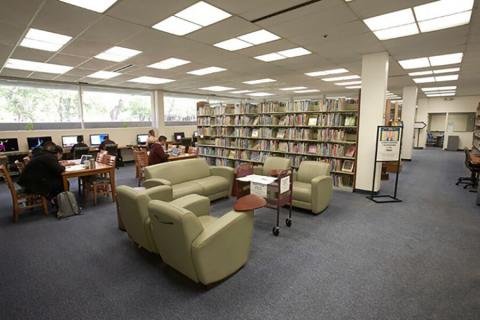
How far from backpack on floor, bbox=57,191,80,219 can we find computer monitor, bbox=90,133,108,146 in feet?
16.5

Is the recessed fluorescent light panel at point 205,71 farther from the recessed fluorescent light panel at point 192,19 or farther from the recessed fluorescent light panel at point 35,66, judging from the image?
the recessed fluorescent light panel at point 35,66

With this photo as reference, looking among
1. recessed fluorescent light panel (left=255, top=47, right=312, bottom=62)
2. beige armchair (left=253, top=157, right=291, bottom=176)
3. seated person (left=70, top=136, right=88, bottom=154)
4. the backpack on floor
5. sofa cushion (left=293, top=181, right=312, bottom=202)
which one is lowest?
the backpack on floor

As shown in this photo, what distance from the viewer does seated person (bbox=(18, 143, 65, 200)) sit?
4.06m

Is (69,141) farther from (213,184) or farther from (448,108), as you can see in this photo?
(448,108)

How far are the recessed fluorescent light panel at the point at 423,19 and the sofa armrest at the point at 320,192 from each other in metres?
2.47

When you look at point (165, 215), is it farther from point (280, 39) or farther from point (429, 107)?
point (429, 107)

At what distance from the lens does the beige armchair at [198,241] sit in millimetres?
2188

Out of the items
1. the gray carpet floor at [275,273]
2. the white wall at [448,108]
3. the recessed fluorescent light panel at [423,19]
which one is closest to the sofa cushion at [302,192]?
the gray carpet floor at [275,273]

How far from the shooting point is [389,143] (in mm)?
4875

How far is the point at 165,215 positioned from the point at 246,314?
1088mm

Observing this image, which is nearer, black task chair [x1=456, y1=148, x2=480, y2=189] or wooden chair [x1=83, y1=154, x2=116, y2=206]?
wooden chair [x1=83, y1=154, x2=116, y2=206]

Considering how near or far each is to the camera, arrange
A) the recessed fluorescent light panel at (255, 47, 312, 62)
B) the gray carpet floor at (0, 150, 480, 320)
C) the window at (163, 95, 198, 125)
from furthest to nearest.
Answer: the window at (163, 95, 198, 125)
the recessed fluorescent light panel at (255, 47, 312, 62)
the gray carpet floor at (0, 150, 480, 320)

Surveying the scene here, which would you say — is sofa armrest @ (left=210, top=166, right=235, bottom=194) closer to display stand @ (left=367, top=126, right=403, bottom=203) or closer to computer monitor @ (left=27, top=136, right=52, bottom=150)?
display stand @ (left=367, top=126, right=403, bottom=203)

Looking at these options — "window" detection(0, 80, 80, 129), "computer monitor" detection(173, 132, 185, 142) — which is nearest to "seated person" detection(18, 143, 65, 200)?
"window" detection(0, 80, 80, 129)
